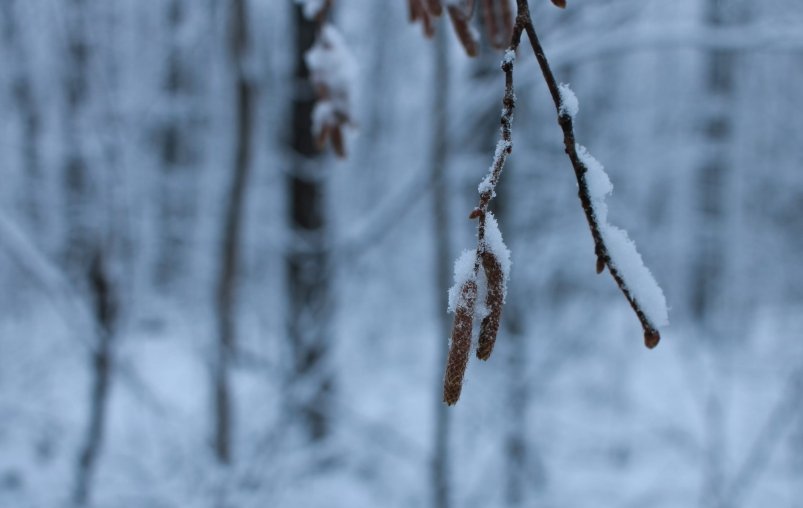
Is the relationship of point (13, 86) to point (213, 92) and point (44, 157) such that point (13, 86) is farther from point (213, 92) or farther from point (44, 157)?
point (213, 92)

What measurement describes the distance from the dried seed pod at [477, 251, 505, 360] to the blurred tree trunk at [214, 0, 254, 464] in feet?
7.39

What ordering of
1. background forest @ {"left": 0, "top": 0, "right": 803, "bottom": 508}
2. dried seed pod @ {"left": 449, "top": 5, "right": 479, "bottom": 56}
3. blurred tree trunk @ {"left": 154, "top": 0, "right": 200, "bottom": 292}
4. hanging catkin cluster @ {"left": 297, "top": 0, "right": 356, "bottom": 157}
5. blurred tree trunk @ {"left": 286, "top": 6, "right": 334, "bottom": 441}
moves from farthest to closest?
blurred tree trunk @ {"left": 154, "top": 0, "right": 200, "bottom": 292} < blurred tree trunk @ {"left": 286, "top": 6, "right": 334, "bottom": 441} < background forest @ {"left": 0, "top": 0, "right": 803, "bottom": 508} < hanging catkin cluster @ {"left": 297, "top": 0, "right": 356, "bottom": 157} < dried seed pod @ {"left": 449, "top": 5, "right": 479, "bottom": 56}

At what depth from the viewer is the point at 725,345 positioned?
211 inches

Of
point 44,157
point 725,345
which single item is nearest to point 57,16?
point 44,157

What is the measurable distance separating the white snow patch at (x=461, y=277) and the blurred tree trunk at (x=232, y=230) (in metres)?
2.19

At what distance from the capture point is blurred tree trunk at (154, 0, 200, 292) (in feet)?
13.9

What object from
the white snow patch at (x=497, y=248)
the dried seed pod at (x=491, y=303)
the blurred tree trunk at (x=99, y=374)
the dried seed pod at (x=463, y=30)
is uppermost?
the dried seed pod at (x=463, y=30)

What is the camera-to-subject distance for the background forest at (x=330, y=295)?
2.76 metres

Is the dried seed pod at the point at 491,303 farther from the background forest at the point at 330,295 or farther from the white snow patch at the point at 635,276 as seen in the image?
the background forest at the point at 330,295

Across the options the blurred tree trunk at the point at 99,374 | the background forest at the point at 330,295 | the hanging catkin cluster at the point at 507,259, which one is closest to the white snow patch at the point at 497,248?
the hanging catkin cluster at the point at 507,259

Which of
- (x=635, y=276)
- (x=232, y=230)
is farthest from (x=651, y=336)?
(x=232, y=230)

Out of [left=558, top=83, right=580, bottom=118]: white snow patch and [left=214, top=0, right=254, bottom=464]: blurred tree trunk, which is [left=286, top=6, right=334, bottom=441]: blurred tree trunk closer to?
[left=214, top=0, right=254, bottom=464]: blurred tree trunk

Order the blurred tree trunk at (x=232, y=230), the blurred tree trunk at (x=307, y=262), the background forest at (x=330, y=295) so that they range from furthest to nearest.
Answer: the blurred tree trunk at (x=307, y=262), the background forest at (x=330, y=295), the blurred tree trunk at (x=232, y=230)

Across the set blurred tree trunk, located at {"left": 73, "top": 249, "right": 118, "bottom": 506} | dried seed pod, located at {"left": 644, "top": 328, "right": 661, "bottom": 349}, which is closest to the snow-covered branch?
dried seed pod, located at {"left": 644, "top": 328, "right": 661, "bottom": 349}
